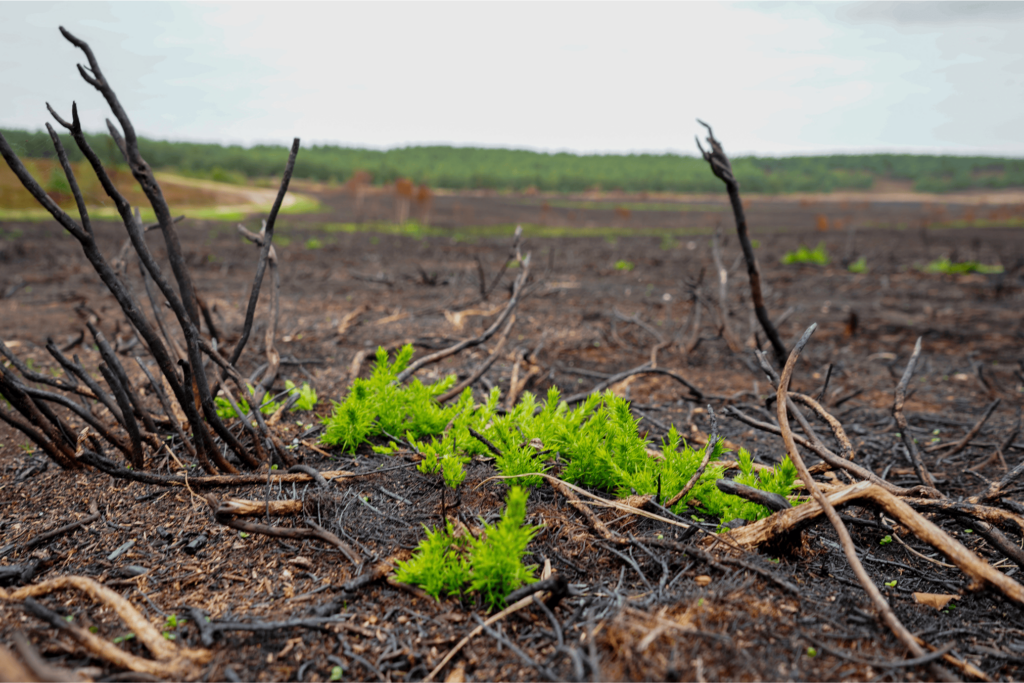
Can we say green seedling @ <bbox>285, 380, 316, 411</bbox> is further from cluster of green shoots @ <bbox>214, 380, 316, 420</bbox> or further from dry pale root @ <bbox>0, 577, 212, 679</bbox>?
Result: dry pale root @ <bbox>0, 577, 212, 679</bbox>

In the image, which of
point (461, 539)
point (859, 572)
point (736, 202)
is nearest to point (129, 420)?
point (461, 539)

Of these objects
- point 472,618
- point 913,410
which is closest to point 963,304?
point 913,410

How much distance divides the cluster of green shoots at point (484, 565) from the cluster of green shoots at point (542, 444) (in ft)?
1.23

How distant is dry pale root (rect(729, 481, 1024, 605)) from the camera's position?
59.9 inches

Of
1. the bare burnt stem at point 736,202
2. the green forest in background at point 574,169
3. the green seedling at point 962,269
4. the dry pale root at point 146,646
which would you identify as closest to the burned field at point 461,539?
the dry pale root at point 146,646

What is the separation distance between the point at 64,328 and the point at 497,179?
7426 centimetres

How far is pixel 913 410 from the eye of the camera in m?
4.49

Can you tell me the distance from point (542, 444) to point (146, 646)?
54.4 inches

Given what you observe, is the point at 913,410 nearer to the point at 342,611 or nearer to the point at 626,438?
the point at 626,438

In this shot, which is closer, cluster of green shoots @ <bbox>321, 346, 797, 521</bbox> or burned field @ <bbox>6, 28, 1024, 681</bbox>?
burned field @ <bbox>6, 28, 1024, 681</bbox>

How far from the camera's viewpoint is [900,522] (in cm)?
172

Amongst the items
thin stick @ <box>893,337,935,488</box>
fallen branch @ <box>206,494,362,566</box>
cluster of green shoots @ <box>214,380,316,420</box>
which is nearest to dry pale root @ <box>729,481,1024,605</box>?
thin stick @ <box>893,337,935,488</box>

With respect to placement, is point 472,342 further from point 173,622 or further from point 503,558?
point 173,622

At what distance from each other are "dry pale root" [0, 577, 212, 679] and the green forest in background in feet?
203
